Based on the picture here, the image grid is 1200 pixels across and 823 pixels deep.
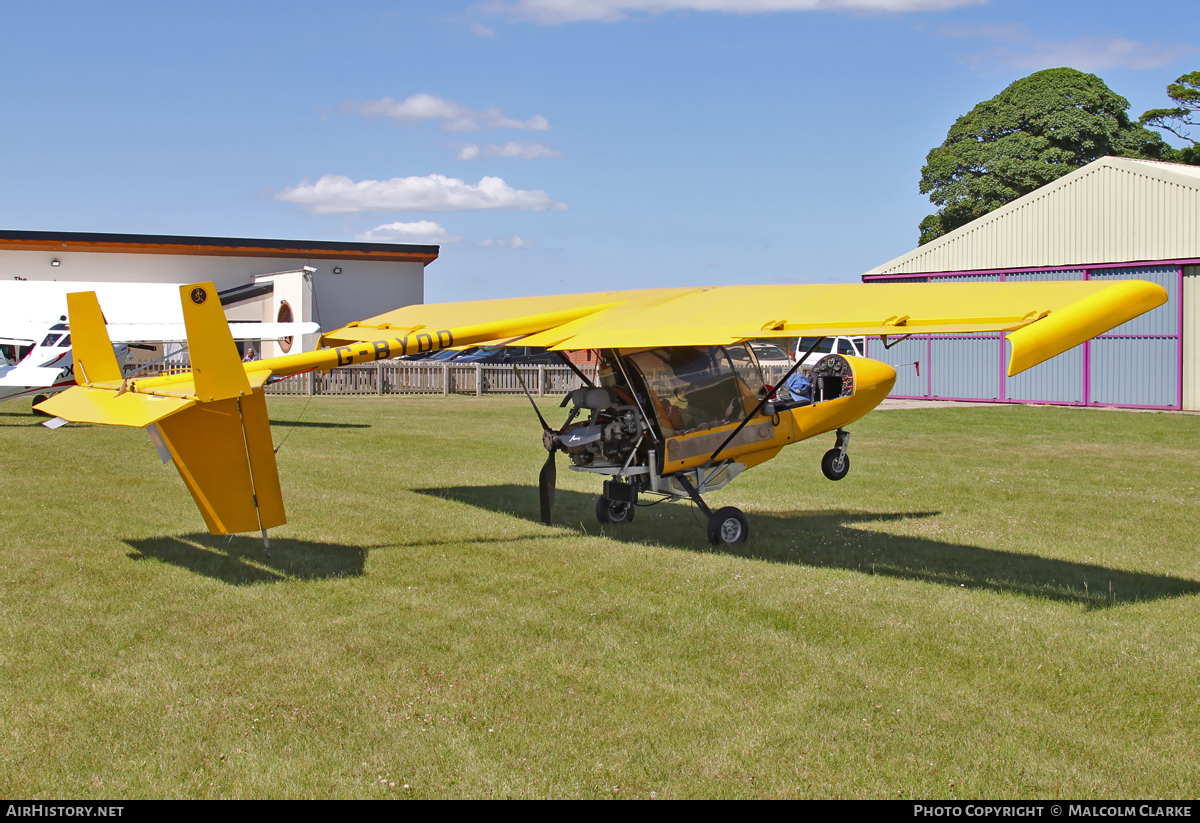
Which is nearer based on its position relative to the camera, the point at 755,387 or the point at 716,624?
the point at 716,624

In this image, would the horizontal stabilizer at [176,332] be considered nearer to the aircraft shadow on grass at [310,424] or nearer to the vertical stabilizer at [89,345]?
A: the aircraft shadow on grass at [310,424]

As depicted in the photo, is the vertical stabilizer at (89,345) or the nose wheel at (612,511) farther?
the nose wheel at (612,511)

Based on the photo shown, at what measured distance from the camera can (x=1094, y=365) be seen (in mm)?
28734

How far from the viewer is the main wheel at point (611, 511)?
34.2 ft

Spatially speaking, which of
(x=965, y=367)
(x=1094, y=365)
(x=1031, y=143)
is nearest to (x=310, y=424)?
(x=965, y=367)

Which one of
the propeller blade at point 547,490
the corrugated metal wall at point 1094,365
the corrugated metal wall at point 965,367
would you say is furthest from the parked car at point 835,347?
the propeller blade at point 547,490

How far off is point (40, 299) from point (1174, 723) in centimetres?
3433

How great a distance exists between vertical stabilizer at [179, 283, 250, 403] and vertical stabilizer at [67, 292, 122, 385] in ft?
4.21

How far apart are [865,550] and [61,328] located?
1968 centimetres

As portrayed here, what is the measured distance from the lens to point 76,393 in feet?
26.0

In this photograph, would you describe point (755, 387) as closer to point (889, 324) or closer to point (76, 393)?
point (889, 324)

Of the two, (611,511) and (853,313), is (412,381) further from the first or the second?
(853,313)

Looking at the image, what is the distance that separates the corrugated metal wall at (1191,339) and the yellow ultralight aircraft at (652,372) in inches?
811

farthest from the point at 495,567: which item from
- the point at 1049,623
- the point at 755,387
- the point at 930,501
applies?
the point at 930,501
